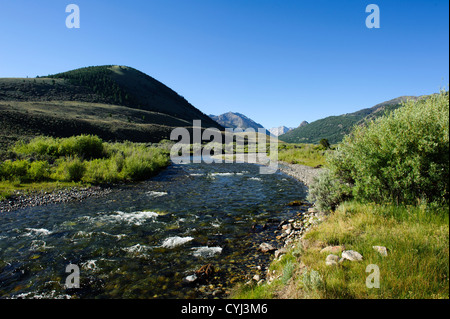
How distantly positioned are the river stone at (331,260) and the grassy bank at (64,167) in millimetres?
18330

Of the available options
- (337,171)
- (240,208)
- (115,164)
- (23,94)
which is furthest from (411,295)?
(23,94)

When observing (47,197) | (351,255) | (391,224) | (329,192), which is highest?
→ (329,192)

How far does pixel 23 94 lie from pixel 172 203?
437 ft

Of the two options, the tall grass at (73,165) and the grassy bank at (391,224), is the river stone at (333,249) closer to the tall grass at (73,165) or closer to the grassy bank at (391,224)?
the grassy bank at (391,224)

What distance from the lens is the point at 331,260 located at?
528 centimetres

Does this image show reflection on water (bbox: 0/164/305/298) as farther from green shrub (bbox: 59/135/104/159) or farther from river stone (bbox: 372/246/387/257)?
green shrub (bbox: 59/135/104/159)

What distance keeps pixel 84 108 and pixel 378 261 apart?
421 feet

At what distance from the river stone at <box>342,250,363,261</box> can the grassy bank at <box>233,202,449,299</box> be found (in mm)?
123

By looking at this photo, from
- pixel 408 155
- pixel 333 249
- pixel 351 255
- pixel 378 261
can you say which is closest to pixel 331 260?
pixel 351 255

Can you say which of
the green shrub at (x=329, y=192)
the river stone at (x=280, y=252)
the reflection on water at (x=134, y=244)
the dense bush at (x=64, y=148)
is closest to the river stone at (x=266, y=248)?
the reflection on water at (x=134, y=244)

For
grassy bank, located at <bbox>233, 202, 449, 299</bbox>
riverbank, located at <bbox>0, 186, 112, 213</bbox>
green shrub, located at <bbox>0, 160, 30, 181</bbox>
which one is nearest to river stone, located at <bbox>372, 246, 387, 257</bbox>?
grassy bank, located at <bbox>233, 202, 449, 299</bbox>

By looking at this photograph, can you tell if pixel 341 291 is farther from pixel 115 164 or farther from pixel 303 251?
pixel 115 164

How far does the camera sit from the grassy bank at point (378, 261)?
4.06 meters

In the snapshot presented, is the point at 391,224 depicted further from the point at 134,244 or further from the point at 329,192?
the point at 134,244
